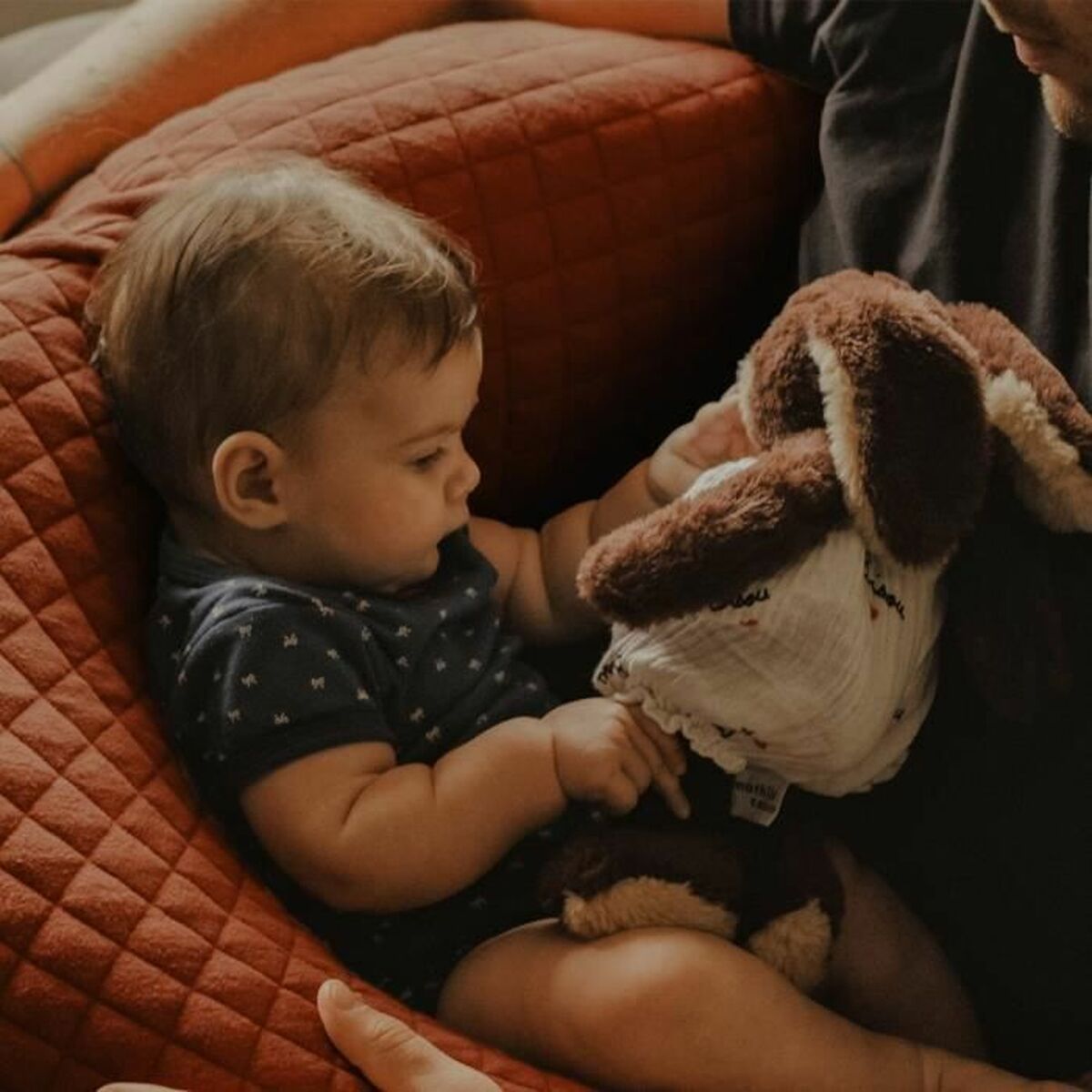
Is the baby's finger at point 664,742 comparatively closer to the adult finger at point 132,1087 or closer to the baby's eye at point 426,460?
the baby's eye at point 426,460

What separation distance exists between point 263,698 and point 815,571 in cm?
32

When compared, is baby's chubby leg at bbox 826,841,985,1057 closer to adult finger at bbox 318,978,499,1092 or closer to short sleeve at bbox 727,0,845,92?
adult finger at bbox 318,978,499,1092

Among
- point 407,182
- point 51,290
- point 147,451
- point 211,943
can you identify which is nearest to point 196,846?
point 211,943

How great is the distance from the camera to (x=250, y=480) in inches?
34.9

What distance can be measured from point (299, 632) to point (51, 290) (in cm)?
28

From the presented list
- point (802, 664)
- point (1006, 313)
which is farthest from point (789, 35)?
A: point (802, 664)

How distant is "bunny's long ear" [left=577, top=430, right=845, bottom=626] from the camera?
2.59 feet

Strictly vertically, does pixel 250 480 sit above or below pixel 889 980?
above

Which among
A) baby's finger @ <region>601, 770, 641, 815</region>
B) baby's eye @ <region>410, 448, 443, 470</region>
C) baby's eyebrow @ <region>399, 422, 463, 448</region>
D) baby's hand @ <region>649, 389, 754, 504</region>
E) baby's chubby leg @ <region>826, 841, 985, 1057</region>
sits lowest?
baby's chubby leg @ <region>826, 841, 985, 1057</region>

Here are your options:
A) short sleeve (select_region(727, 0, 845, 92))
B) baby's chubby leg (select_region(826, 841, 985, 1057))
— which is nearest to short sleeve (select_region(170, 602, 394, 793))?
baby's chubby leg (select_region(826, 841, 985, 1057))

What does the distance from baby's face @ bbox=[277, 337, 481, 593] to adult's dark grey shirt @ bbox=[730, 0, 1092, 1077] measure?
1.05 ft

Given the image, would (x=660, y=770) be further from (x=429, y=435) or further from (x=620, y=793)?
(x=429, y=435)

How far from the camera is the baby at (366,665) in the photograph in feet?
2.76

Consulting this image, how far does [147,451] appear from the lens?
903 mm
